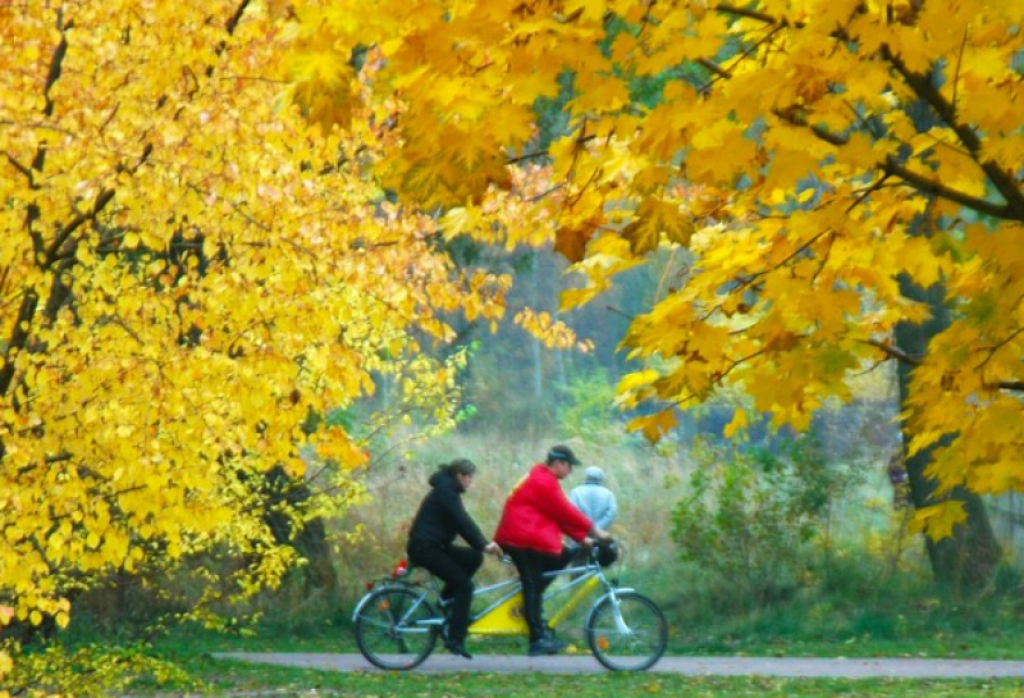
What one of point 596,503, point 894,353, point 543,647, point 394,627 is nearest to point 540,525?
point 543,647

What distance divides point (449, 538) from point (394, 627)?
3.12 feet

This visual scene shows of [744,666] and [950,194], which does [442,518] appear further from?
[950,194]

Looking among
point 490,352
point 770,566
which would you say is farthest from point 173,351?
point 490,352

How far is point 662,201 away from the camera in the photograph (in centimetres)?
431

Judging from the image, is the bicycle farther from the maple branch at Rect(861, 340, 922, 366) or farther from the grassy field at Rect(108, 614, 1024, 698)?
the maple branch at Rect(861, 340, 922, 366)

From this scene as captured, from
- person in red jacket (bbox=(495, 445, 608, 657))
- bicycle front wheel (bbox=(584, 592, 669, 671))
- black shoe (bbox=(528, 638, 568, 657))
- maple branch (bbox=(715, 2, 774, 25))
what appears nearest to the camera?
maple branch (bbox=(715, 2, 774, 25))

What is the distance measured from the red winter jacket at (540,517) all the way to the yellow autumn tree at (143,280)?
4.09 m

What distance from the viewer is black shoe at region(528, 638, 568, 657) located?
13344 mm

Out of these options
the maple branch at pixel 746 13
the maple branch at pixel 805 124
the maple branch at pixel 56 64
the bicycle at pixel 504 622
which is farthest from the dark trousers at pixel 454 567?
the maple branch at pixel 746 13

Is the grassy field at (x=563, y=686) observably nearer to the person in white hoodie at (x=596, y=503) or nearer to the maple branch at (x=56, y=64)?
the person in white hoodie at (x=596, y=503)

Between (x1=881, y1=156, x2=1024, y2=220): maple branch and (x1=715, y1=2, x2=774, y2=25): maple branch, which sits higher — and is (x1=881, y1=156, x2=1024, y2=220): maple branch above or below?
below

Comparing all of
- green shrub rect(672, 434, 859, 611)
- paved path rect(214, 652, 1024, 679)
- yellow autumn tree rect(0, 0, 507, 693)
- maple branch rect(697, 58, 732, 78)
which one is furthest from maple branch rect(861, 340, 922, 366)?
green shrub rect(672, 434, 859, 611)

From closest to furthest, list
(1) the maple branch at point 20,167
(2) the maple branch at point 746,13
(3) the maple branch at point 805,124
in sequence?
(3) the maple branch at point 805,124 → (2) the maple branch at point 746,13 → (1) the maple branch at point 20,167

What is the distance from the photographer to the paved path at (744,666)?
43.4 feet
